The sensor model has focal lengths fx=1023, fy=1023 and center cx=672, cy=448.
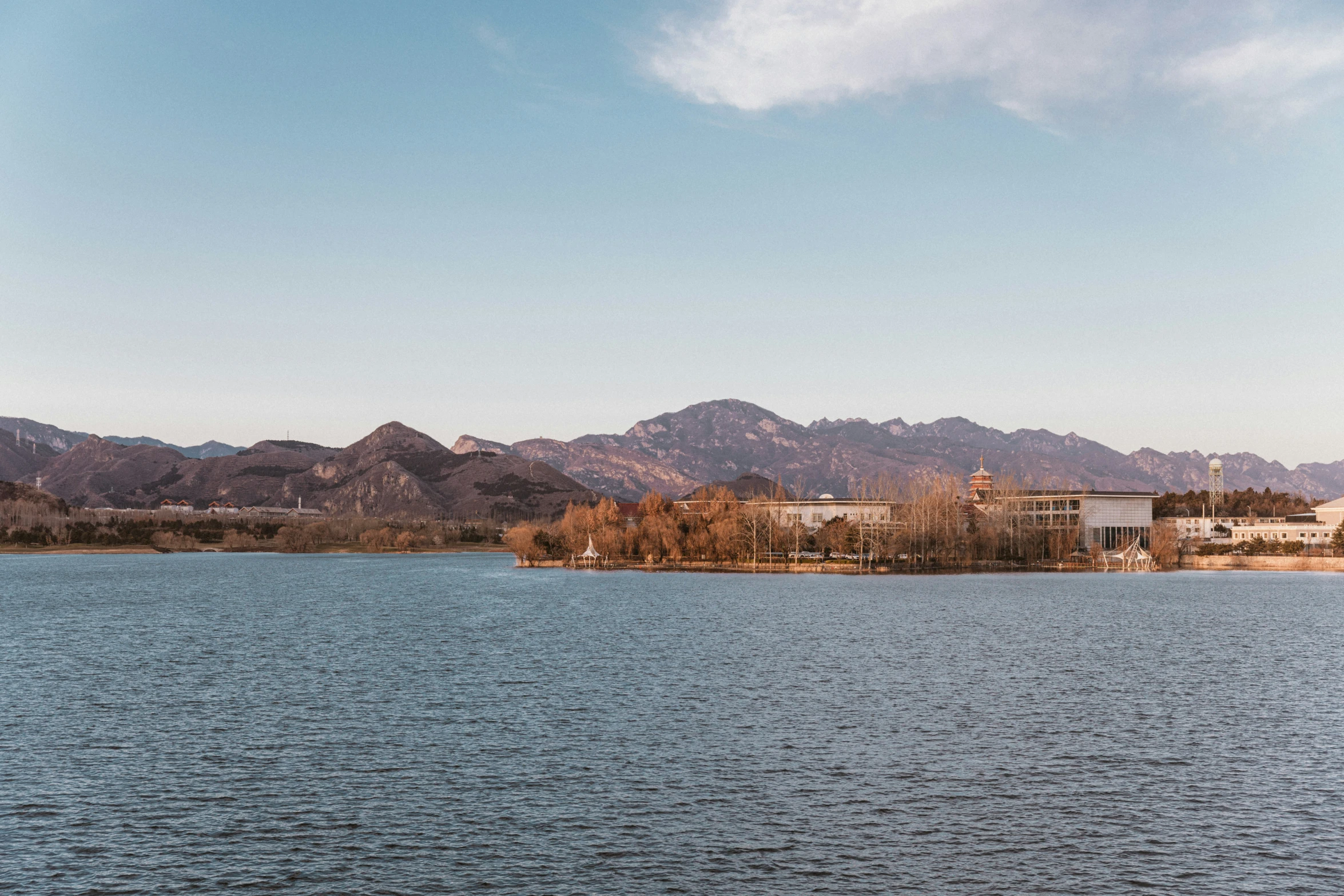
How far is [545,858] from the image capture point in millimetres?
31875

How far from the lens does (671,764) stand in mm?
43844

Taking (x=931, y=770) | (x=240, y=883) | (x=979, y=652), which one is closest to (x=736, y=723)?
(x=931, y=770)

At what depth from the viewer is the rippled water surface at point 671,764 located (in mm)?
31156

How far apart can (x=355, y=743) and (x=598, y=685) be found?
20529mm

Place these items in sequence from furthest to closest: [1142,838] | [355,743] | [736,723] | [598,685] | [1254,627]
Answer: [1254,627], [598,685], [736,723], [355,743], [1142,838]

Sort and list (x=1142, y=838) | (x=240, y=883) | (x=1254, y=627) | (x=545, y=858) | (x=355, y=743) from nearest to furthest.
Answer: (x=240, y=883) < (x=545, y=858) < (x=1142, y=838) < (x=355, y=743) < (x=1254, y=627)

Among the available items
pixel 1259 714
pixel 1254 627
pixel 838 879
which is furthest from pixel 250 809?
pixel 1254 627

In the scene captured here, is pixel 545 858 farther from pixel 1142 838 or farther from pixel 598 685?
pixel 598 685

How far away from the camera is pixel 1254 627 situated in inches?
4358

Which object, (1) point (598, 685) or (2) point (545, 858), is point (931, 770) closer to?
(2) point (545, 858)

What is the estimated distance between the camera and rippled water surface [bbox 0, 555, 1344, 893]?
31.2 meters

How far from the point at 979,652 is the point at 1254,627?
152ft

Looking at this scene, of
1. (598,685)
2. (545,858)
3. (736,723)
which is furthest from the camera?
(598,685)

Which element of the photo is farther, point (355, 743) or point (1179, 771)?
point (355, 743)
